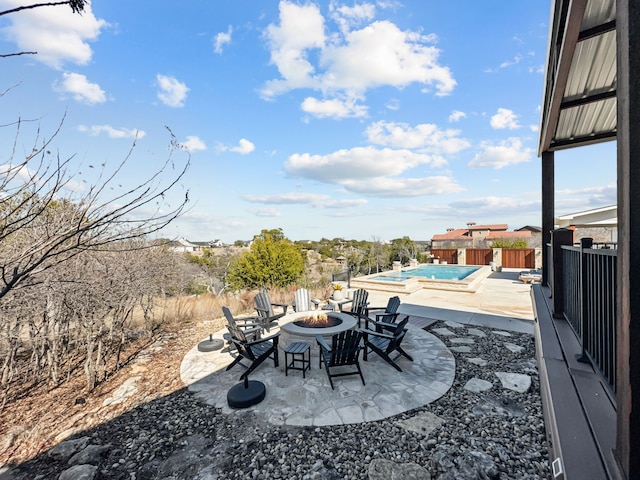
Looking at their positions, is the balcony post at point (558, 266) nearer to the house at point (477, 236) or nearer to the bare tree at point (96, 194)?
the bare tree at point (96, 194)

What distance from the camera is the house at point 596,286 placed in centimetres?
100

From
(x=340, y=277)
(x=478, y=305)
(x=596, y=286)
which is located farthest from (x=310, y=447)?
(x=340, y=277)

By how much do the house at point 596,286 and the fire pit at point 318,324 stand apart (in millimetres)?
3001

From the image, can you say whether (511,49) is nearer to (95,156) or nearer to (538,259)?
(95,156)

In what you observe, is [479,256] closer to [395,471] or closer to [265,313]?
[265,313]

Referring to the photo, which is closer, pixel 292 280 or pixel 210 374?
pixel 210 374

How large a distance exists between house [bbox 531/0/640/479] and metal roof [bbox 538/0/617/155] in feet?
0.04

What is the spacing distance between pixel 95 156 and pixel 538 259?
22532 mm

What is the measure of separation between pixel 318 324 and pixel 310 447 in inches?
103

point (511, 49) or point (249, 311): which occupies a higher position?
point (511, 49)

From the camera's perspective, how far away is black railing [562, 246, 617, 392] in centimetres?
177

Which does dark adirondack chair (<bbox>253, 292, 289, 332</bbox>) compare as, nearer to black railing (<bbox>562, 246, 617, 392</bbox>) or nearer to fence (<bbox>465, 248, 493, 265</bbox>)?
black railing (<bbox>562, 246, 617, 392</bbox>)

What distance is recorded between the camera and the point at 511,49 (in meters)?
5.39

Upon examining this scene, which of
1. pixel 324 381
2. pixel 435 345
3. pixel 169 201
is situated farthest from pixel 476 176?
pixel 169 201
